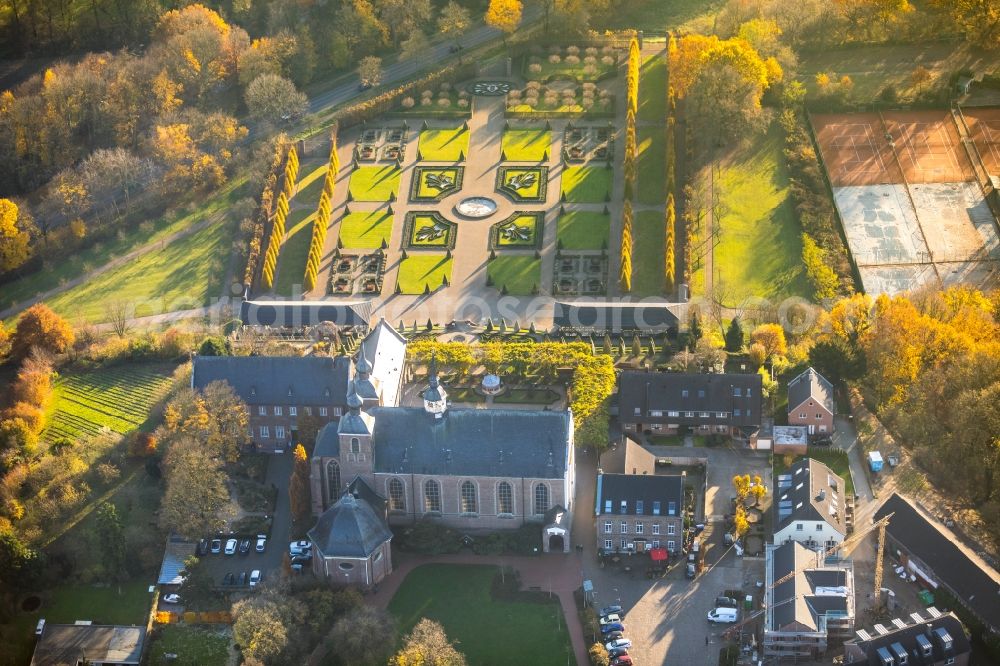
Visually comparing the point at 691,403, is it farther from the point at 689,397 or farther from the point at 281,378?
the point at 281,378

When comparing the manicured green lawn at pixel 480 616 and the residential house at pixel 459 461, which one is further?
the residential house at pixel 459 461

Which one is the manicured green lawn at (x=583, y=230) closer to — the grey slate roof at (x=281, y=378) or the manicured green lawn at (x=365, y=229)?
the manicured green lawn at (x=365, y=229)

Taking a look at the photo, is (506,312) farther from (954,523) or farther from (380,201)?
(954,523)

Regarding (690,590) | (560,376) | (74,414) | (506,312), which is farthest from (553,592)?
(74,414)

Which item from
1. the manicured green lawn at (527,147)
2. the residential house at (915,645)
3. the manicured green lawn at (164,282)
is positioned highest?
the manicured green lawn at (527,147)

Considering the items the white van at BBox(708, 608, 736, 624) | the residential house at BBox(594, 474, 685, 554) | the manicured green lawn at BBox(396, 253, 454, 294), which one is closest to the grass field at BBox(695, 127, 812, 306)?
the manicured green lawn at BBox(396, 253, 454, 294)

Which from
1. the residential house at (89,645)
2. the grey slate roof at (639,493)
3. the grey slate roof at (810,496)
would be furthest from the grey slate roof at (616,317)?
the residential house at (89,645)

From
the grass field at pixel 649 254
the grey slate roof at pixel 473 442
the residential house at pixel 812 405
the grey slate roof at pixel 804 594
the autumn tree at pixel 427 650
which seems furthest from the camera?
the grass field at pixel 649 254
